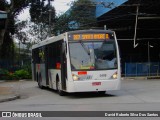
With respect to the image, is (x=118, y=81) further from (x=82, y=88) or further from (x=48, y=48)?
(x=48, y=48)

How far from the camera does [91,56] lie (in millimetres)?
20594

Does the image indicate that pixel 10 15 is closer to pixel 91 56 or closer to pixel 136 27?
pixel 136 27

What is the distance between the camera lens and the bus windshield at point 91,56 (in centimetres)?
2048

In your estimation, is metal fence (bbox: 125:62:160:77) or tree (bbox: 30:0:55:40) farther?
tree (bbox: 30:0:55:40)

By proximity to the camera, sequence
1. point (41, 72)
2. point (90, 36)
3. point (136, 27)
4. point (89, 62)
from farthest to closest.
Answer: point (136, 27)
point (41, 72)
point (90, 36)
point (89, 62)

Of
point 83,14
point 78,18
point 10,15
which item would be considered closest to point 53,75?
point 10,15

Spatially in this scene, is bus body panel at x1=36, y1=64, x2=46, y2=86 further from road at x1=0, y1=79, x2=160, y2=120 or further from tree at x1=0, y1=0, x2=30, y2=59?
tree at x1=0, y1=0, x2=30, y2=59

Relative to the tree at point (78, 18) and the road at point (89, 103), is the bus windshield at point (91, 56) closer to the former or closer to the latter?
the road at point (89, 103)

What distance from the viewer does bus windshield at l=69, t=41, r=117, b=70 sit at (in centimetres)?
2048

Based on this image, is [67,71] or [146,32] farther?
[146,32]

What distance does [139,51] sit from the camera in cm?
6291

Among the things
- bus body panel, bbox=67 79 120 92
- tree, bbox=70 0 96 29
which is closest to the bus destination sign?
bus body panel, bbox=67 79 120 92

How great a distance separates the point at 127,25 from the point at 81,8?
614 centimetres

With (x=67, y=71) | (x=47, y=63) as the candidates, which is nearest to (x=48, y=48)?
(x=47, y=63)
